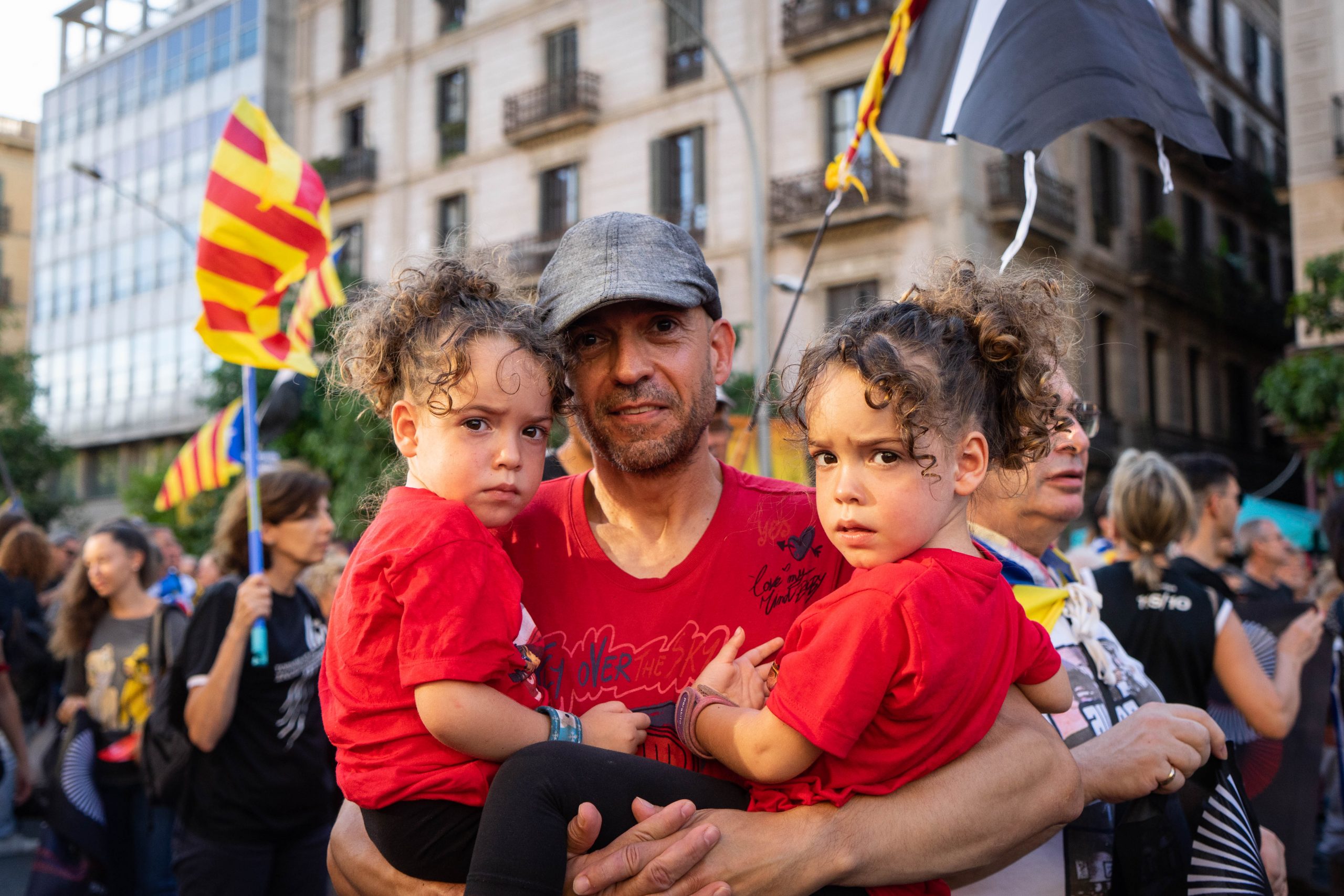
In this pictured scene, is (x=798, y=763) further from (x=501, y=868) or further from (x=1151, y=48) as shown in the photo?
(x=1151, y=48)

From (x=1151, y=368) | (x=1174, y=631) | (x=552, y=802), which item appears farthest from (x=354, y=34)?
(x=552, y=802)

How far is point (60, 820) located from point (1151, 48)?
581 cm

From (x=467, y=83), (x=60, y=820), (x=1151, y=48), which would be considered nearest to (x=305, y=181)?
(x=60, y=820)

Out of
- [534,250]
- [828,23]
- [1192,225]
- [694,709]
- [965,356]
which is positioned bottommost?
[694,709]

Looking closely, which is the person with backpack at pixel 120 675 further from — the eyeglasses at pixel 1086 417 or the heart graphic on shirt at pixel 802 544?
the eyeglasses at pixel 1086 417

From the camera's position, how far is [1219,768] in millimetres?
2695

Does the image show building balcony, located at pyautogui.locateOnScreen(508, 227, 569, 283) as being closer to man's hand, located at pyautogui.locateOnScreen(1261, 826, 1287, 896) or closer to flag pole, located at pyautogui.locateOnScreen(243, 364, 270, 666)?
flag pole, located at pyautogui.locateOnScreen(243, 364, 270, 666)

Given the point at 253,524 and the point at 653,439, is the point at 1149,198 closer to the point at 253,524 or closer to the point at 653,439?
the point at 253,524

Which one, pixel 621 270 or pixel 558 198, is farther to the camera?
pixel 558 198

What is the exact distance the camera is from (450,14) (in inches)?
1098

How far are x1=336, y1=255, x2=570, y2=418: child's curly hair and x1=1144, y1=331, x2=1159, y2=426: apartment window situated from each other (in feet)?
82.8

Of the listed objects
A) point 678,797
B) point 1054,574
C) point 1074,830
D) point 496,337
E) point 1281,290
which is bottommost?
point 1074,830

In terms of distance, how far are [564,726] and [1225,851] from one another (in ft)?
5.17

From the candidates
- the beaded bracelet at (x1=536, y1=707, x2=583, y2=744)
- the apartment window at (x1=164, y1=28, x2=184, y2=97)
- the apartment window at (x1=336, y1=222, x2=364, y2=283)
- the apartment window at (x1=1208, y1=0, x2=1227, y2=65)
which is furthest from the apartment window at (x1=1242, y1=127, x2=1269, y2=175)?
the beaded bracelet at (x1=536, y1=707, x2=583, y2=744)
